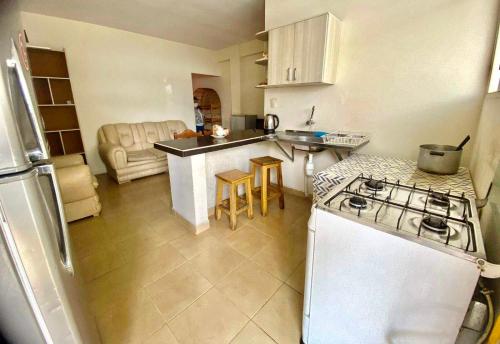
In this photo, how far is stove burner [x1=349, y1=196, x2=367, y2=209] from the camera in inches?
33.7

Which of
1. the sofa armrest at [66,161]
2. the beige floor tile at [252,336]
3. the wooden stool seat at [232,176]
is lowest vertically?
the beige floor tile at [252,336]

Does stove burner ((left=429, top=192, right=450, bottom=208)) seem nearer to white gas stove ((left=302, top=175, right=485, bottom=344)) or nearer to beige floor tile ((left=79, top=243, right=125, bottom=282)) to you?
white gas stove ((left=302, top=175, right=485, bottom=344))

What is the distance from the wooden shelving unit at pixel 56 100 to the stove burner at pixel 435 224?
466 cm

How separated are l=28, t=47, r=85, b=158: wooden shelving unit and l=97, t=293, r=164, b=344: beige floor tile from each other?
3429mm

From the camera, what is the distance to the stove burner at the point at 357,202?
2.81 ft

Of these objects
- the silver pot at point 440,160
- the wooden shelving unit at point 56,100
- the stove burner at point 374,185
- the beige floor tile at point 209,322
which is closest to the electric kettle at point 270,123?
the silver pot at point 440,160

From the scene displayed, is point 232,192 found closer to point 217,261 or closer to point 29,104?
point 217,261

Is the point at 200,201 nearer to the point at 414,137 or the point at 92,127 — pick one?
the point at 414,137

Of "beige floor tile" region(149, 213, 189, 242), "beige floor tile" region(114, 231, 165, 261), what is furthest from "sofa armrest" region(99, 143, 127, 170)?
"beige floor tile" region(114, 231, 165, 261)

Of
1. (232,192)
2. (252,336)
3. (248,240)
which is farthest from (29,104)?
(248,240)

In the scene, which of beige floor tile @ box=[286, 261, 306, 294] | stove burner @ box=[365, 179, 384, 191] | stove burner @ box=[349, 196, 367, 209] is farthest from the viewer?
beige floor tile @ box=[286, 261, 306, 294]

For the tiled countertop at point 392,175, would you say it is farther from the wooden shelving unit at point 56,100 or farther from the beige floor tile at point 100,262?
the wooden shelving unit at point 56,100

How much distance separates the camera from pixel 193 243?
1981 mm

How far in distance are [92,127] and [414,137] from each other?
4844mm
